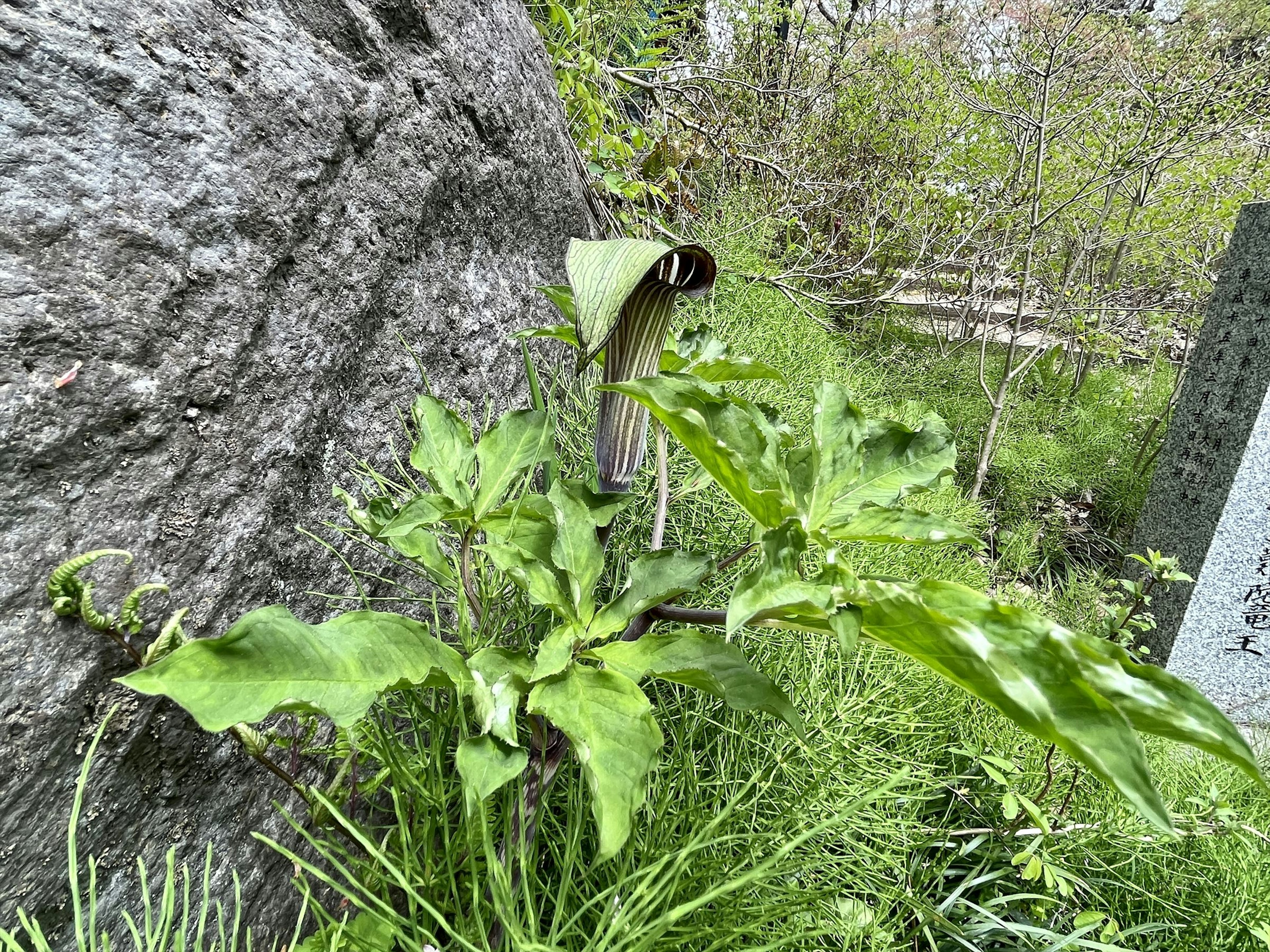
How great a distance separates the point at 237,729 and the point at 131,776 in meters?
0.14

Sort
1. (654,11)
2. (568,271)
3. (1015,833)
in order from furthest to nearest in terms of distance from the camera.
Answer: (654,11)
(1015,833)
(568,271)

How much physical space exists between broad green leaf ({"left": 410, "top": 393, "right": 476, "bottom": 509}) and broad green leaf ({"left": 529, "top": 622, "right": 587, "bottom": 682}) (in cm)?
14

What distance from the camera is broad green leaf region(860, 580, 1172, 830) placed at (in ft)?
0.86

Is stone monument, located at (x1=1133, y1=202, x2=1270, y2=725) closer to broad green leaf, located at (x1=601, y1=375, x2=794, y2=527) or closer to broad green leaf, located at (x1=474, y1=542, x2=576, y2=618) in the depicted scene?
broad green leaf, located at (x1=601, y1=375, x2=794, y2=527)

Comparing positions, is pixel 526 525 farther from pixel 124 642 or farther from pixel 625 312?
pixel 124 642

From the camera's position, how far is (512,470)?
524 millimetres

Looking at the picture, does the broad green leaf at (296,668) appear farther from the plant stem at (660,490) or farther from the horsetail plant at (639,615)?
the plant stem at (660,490)

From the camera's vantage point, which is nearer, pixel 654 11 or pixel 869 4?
pixel 654 11

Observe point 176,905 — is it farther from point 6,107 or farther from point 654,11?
point 654,11

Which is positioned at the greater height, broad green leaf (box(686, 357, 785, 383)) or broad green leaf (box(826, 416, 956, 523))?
broad green leaf (box(686, 357, 785, 383))

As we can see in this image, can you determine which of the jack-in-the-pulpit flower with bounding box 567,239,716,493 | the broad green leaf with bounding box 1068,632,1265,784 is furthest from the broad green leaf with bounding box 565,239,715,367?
the broad green leaf with bounding box 1068,632,1265,784

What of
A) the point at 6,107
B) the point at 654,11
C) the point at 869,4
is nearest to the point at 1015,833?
the point at 6,107

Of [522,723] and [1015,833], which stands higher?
[522,723]

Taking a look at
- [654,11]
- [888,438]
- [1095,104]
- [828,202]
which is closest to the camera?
[888,438]
